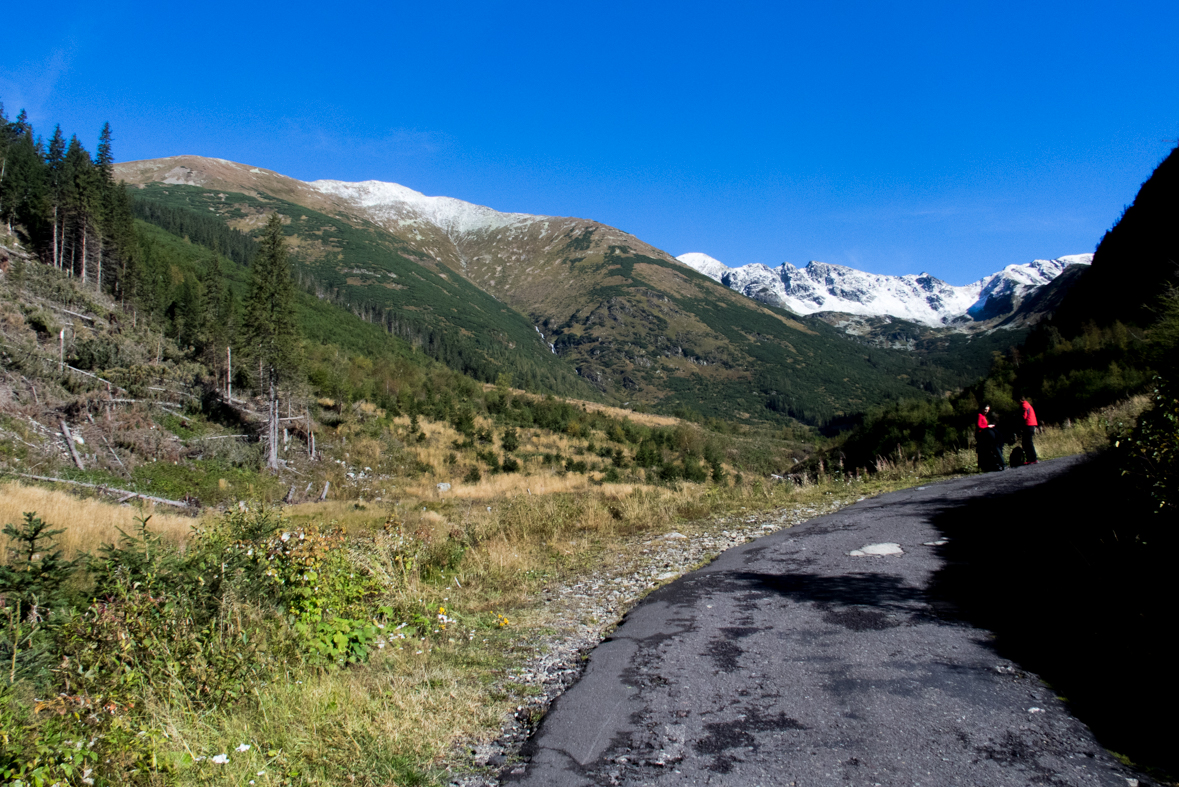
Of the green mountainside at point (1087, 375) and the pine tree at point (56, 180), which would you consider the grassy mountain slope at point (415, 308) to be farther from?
the green mountainside at point (1087, 375)

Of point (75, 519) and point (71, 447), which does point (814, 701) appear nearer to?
point (75, 519)

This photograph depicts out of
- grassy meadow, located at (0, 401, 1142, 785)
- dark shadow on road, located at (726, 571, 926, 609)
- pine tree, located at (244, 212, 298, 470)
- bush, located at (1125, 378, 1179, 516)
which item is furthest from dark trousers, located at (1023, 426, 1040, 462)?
pine tree, located at (244, 212, 298, 470)

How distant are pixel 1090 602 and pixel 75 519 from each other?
13.6m

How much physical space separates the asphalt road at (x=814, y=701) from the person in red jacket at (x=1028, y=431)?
8204 mm

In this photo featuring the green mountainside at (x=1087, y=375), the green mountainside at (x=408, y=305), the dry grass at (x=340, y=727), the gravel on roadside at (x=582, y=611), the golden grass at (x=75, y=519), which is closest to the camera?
the dry grass at (x=340, y=727)

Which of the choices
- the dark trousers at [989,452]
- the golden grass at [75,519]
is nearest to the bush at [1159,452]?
the dark trousers at [989,452]

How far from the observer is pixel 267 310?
29969 mm

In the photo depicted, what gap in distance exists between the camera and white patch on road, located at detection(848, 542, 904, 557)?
20.7ft

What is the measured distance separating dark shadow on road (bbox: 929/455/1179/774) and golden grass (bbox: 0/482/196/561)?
9.25 metres

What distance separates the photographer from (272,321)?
2962 cm

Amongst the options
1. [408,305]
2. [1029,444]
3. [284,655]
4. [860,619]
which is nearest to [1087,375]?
[1029,444]

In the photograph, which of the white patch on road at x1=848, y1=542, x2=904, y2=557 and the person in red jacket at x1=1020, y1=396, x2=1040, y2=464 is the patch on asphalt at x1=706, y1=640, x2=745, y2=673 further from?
the person in red jacket at x1=1020, y1=396, x2=1040, y2=464

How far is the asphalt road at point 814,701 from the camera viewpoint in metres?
2.56

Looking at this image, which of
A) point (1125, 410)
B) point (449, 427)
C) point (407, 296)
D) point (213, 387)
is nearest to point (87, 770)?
point (1125, 410)
